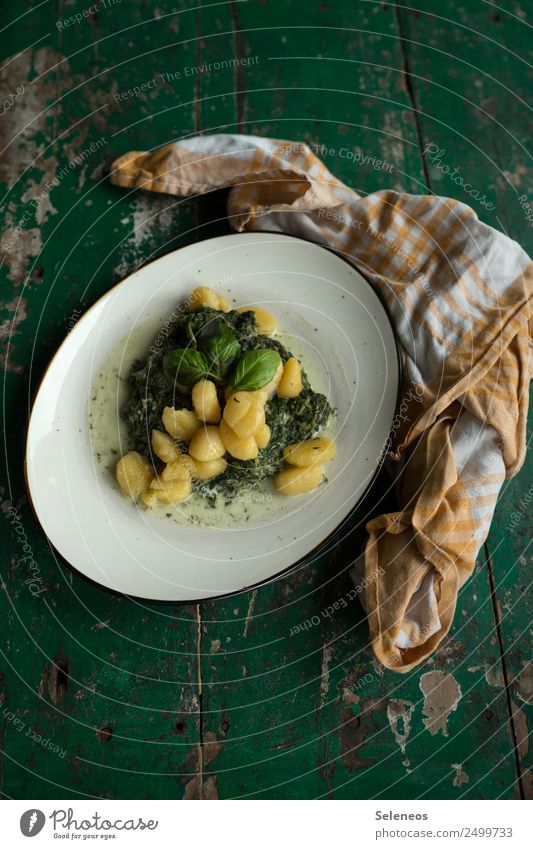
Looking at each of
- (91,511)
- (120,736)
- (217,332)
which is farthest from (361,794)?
(217,332)

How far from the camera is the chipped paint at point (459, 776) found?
1.83m

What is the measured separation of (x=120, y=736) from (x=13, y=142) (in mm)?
1684

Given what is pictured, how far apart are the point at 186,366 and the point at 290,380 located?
26cm

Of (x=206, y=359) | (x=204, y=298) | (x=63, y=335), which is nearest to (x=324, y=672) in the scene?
(x=206, y=359)

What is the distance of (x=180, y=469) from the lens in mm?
1760

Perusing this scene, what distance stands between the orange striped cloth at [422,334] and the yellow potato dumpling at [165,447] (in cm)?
52

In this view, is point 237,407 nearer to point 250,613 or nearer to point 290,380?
point 290,380

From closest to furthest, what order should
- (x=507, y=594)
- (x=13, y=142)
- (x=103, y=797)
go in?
(x=103, y=797) < (x=507, y=594) < (x=13, y=142)

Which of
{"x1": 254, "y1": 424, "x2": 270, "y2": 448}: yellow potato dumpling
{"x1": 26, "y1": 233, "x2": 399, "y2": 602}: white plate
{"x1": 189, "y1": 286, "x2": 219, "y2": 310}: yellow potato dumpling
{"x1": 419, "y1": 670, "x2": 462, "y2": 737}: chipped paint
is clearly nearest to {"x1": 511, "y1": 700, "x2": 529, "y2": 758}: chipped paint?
{"x1": 419, "y1": 670, "x2": 462, "y2": 737}: chipped paint

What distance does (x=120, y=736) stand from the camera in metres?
1.80

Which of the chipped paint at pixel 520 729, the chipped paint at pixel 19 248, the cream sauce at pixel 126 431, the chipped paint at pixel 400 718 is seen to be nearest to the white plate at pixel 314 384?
the cream sauce at pixel 126 431

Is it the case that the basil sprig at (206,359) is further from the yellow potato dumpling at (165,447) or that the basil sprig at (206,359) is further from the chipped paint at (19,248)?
the chipped paint at (19,248)

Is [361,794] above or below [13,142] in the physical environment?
below
